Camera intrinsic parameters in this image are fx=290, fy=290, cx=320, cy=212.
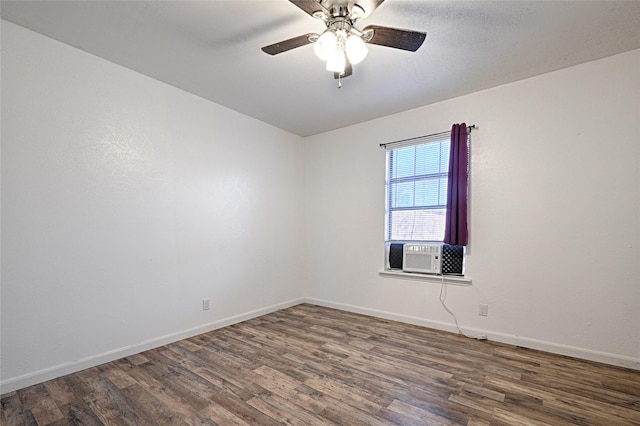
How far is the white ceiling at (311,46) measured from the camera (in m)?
1.98

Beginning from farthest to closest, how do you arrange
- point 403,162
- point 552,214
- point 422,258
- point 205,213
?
point 403,162 < point 422,258 < point 205,213 < point 552,214

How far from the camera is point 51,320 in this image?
89.6 inches

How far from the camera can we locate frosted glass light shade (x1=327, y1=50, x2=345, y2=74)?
5.97 feet

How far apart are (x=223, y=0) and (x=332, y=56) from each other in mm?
839

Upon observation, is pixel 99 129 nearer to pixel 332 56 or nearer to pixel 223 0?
pixel 223 0

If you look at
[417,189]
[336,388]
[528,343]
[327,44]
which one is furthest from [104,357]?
[528,343]

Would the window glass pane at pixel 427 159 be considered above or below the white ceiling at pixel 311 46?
below

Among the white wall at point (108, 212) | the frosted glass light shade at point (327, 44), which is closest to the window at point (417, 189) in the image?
the white wall at point (108, 212)

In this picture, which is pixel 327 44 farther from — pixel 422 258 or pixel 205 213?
pixel 422 258

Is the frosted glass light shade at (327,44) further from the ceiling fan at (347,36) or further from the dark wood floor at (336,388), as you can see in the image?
the dark wood floor at (336,388)

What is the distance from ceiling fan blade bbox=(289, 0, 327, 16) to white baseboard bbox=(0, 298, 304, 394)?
309cm

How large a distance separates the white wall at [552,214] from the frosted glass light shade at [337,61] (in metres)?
1.99

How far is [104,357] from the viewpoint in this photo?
253cm

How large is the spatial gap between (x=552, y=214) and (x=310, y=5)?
2799mm
